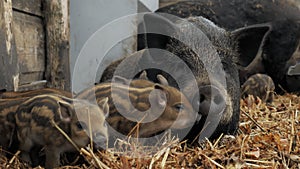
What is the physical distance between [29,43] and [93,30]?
1.10 m

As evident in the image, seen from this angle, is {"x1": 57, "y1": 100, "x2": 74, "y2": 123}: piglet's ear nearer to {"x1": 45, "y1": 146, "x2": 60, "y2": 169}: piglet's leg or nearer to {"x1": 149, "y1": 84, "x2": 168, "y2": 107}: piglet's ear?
{"x1": 45, "y1": 146, "x2": 60, "y2": 169}: piglet's leg

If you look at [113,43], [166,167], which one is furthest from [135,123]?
[113,43]

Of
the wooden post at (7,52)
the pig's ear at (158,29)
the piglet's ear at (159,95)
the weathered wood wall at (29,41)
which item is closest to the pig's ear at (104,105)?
the piglet's ear at (159,95)

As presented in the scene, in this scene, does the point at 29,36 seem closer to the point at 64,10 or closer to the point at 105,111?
the point at 64,10

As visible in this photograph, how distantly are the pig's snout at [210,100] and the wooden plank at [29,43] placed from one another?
1.17 meters

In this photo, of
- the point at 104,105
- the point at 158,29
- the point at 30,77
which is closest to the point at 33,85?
the point at 30,77

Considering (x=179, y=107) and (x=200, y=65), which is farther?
(x=200, y=65)

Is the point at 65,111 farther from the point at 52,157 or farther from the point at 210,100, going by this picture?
the point at 210,100

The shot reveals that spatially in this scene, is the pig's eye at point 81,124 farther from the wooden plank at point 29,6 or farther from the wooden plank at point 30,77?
the wooden plank at point 29,6

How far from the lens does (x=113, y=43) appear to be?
3.94m

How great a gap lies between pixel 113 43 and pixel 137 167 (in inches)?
85.5

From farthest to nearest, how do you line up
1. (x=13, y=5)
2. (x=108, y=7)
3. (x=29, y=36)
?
(x=108, y=7)
(x=29, y=36)
(x=13, y=5)

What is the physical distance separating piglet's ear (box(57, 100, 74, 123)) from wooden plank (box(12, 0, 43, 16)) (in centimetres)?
100

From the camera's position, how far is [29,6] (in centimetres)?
287
